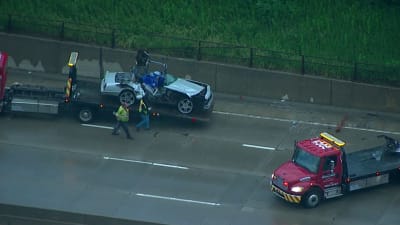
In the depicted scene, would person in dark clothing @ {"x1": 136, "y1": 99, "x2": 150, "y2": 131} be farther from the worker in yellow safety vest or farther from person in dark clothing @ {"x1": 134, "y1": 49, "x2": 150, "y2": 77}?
person in dark clothing @ {"x1": 134, "y1": 49, "x2": 150, "y2": 77}

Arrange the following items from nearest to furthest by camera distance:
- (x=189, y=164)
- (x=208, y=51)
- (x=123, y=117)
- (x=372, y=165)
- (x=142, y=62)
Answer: (x=372, y=165), (x=189, y=164), (x=123, y=117), (x=142, y=62), (x=208, y=51)

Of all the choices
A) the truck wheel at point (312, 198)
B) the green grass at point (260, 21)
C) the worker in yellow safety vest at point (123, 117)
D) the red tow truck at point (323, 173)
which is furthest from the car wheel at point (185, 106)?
the truck wheel at point (312, 198)

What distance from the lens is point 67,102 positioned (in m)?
38.4

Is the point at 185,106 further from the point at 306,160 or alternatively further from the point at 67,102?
the point at 306,160

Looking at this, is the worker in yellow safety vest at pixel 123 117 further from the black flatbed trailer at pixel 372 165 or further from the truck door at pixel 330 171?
the black flatbed trailer at pixel 372 165

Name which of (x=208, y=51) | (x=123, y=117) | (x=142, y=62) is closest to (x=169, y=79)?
(x=142, y=62)

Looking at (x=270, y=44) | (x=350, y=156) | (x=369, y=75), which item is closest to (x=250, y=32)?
(x=270, y=44)

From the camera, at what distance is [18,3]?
46.2 m

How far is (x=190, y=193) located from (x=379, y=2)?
54.8 feet

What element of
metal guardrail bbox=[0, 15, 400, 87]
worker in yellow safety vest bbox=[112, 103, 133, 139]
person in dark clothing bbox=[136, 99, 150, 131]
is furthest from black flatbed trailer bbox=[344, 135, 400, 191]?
worker in yellow safety vest bbox=[112, 103, 133, 139]

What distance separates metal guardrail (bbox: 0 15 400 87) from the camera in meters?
42.1

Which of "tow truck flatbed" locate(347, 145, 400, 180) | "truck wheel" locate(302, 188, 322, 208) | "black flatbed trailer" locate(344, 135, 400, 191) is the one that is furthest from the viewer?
"tow truck flatbed" locate(347, 145, 400, 180)

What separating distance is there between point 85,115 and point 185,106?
12.5ft

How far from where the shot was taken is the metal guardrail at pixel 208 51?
138ft
